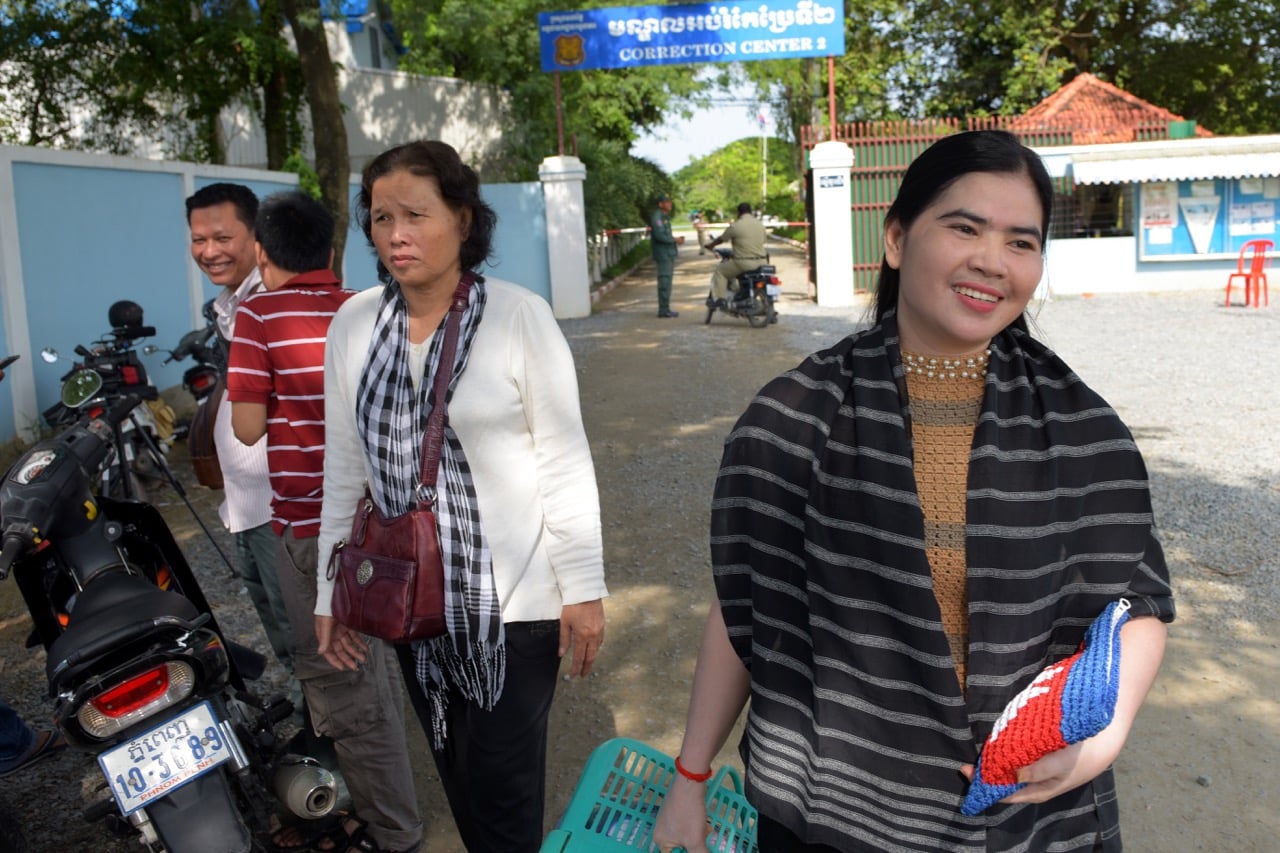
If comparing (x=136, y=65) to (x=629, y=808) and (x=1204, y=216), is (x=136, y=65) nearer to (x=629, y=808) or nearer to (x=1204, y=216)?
(x=629, y=808)

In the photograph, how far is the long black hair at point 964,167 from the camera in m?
1.64

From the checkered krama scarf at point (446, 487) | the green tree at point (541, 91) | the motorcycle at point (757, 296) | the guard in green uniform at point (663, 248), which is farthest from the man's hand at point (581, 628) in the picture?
the green tree at point (541, 91)

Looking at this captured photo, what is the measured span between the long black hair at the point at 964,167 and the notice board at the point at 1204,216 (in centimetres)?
1799

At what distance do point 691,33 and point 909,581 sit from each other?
55.9 feet

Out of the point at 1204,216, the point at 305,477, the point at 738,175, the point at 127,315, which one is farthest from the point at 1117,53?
the point at 738,175

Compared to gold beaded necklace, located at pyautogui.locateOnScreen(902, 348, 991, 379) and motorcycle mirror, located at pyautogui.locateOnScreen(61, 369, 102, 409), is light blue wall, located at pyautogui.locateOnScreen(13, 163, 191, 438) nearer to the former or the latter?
motorcycle mirror, located at pyautogui.locateOnScreen(61, 369, 102, 409)

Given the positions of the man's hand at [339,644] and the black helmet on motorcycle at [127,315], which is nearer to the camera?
the man's hand at [339,644]

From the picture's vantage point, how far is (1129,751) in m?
3.70

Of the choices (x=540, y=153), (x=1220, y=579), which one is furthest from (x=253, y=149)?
(x=1220, y=579)

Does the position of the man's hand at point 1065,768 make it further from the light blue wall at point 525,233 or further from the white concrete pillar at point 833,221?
the light blue wall at point 525,233

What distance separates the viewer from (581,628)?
99.1 inches

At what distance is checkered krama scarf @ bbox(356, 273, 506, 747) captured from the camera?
2.42m

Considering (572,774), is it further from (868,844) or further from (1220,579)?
(1220,579)

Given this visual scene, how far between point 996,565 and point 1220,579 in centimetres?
418
